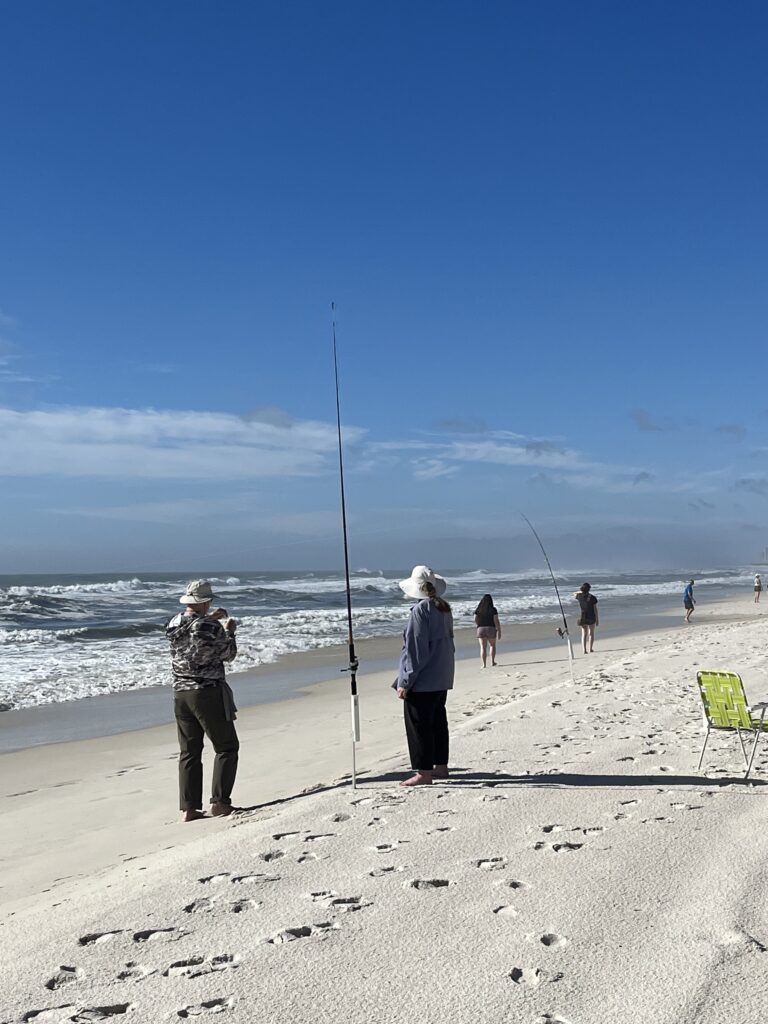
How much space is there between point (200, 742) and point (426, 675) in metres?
1.69

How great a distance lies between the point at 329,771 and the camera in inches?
319

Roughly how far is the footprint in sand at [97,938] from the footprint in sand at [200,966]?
1.48 feet

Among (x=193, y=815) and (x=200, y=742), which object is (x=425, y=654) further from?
(x=193, y=815)

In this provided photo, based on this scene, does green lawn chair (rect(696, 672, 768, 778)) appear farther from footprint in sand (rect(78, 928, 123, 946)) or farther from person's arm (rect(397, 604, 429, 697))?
footprint in sand (rect(78, 928, 123, 946))

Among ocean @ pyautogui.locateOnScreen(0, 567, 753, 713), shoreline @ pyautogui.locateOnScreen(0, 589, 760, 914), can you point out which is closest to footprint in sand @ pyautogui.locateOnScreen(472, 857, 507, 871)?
shoreline @ pyautogui.locateOnScreen(0, 589, 760, 914)

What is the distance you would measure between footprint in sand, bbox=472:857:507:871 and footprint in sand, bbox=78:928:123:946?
1717 mm

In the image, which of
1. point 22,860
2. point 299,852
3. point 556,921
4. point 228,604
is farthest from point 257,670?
point 228,604

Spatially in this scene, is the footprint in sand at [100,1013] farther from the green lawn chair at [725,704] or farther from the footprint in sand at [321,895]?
the green lawn chair at [725,704]

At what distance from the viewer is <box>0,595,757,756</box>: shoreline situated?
11.7 meters

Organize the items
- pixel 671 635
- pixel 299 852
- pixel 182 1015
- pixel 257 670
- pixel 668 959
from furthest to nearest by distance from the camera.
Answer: pixel 671 635 → pixel 257 670 → pixel 299 852 → pixel 668 959 → pixel 182 1015

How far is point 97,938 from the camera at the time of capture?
12.8 feet

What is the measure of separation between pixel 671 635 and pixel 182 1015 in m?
20.9

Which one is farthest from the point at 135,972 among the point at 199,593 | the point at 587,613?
the point at 587,613

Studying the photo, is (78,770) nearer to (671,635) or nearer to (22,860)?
(22,860)
